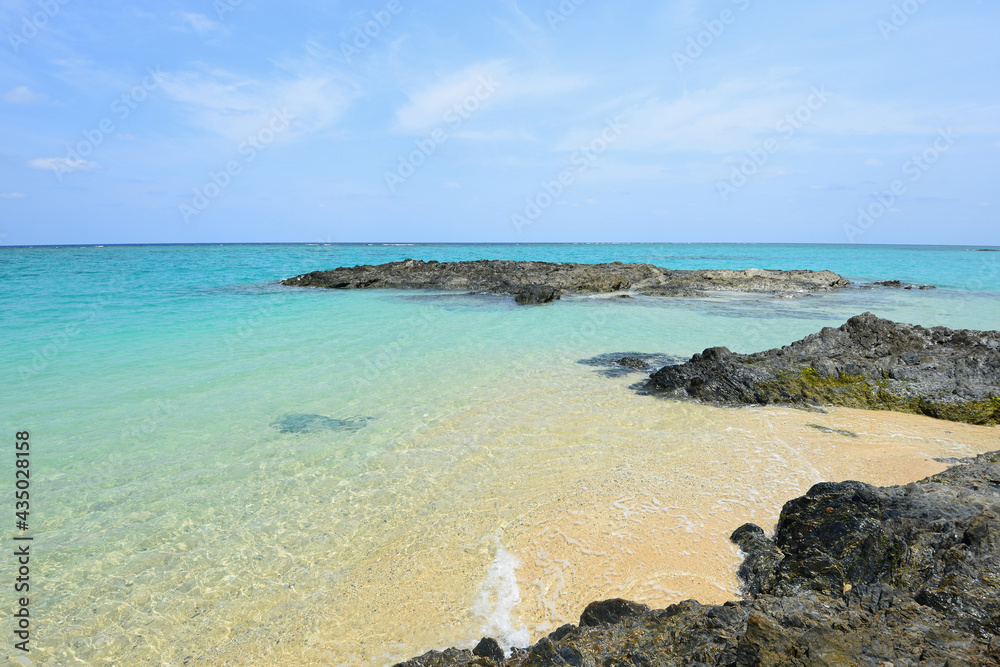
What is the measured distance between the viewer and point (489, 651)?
307 centimetres

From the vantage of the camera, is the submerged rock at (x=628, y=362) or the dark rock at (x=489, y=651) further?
the submerged rock at (x=628, y=362)

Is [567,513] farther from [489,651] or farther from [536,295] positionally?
[536,295]

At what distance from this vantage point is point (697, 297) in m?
27.0

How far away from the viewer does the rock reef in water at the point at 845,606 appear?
236 cm

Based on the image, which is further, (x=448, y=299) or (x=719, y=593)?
(x=448, y=299)

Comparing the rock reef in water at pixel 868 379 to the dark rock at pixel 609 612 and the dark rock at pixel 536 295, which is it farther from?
the dark rock at pixel 536 295

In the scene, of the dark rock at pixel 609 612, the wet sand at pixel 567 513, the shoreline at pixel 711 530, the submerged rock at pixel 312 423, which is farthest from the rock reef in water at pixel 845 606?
the submerged rock at pixel 312 423

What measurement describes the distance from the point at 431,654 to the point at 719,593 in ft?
7.56

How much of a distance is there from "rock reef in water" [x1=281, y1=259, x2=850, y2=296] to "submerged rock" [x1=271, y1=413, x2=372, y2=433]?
69.6 feet

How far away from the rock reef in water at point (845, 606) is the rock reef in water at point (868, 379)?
15.1 feet

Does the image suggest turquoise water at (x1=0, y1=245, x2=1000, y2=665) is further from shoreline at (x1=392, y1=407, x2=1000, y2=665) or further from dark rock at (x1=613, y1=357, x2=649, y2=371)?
dark rock at (x1=613, y1=357, x2=649, y2=371)

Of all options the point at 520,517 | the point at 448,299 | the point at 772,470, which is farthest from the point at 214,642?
the point at 448,299

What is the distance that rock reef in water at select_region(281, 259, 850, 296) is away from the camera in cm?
3025

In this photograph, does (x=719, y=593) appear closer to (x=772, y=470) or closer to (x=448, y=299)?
(x=772, y=470)
